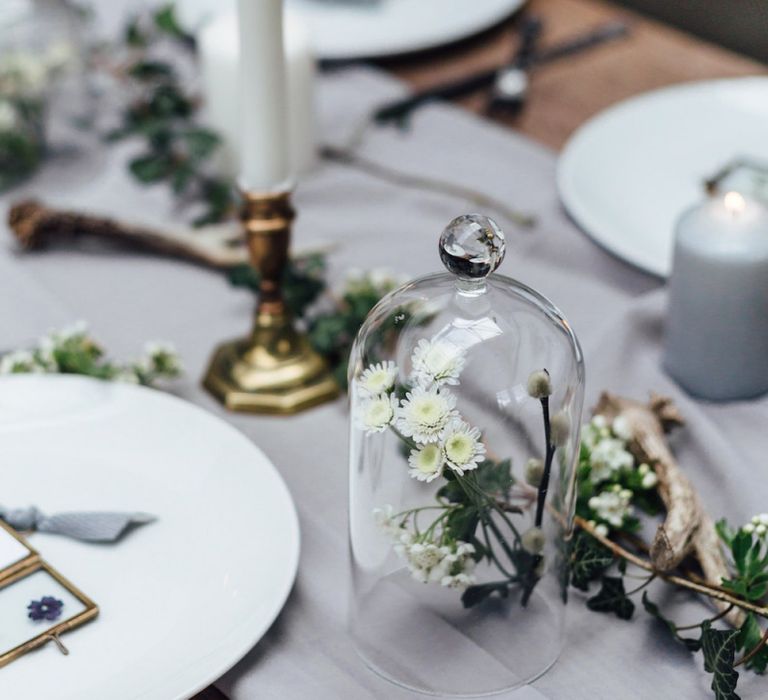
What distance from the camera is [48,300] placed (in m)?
0.83

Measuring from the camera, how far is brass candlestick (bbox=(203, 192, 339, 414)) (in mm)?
714

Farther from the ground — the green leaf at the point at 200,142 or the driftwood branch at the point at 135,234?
the green leaf at the point at 200,142

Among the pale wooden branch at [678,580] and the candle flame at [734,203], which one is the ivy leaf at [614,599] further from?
the candle flame at [734,203]

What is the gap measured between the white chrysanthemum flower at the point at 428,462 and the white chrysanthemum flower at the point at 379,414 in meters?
0.02

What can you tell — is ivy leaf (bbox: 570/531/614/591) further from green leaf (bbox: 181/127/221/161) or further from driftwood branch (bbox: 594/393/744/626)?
green leaf (bbox: 181/127/221/161)

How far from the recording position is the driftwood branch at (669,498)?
56 cm

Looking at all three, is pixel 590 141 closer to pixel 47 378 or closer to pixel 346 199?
pixel 346 199

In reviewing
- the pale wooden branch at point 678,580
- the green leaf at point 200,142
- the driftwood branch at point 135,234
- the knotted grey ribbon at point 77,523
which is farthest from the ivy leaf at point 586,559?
the green leaf at point 200,142

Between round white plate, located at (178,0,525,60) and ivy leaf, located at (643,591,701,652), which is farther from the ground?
round white plate, located at (178,0,525,60)

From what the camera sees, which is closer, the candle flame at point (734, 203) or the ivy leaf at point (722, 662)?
the ivy leaf at point (722, 662)

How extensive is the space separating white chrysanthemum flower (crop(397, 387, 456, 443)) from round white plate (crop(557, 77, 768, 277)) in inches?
13.5

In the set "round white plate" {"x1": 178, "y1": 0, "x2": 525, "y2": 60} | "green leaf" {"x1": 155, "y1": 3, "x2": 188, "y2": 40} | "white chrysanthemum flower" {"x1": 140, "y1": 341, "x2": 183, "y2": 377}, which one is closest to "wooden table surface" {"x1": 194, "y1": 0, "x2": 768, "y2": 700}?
"round white plate" {"x1": 178, "y1": 0, "x2": 525, "y2": 60}

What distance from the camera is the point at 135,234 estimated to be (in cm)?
87

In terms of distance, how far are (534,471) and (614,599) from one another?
79mm
